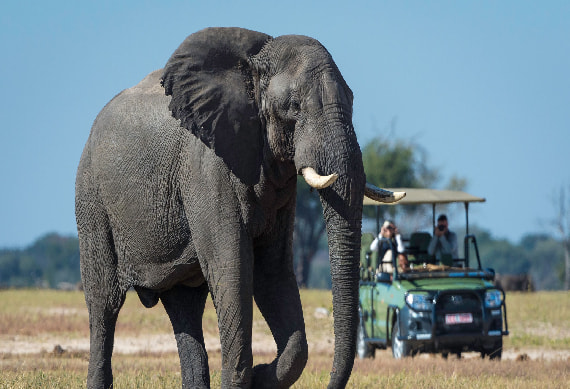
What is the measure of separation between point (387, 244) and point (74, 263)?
115560 mm

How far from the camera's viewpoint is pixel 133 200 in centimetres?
998

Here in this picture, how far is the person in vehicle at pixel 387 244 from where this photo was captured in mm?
18156

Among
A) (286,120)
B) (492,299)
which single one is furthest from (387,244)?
(286,120)

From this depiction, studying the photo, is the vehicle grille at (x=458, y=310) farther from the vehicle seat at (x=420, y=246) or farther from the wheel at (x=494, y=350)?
the vehicle seat at (x=420, y=246)

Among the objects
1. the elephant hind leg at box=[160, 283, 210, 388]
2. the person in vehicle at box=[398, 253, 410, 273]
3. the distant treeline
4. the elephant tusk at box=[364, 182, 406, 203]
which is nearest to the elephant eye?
the elephant tusk at box=[364, 182, 406, 203]

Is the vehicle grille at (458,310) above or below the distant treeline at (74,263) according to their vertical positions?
below

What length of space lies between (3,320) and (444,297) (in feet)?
38.7

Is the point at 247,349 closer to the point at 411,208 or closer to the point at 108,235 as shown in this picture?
the point at 108,235

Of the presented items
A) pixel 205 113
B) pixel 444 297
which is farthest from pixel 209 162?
pixel 444 297

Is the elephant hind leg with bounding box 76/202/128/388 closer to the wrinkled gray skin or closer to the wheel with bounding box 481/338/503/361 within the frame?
the wrinkled gray skin

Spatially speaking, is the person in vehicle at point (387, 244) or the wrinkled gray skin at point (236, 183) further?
the person in vehicle at point (387, 244)

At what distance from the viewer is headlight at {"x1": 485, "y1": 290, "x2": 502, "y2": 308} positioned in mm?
16812

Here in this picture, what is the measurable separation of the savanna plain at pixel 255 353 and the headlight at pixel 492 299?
2.57 ft

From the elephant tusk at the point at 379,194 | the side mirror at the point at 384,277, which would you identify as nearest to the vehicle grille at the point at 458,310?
Result: the side mirror at the point at 384,277
